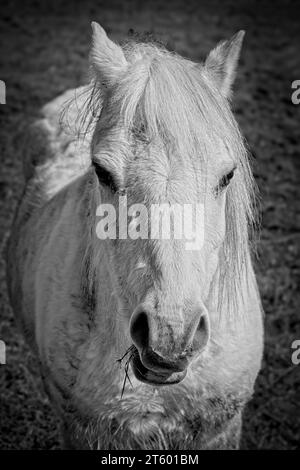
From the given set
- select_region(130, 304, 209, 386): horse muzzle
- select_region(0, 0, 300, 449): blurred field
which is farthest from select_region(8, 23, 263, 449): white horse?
select_region(0, 0, 300, 449): blurred field

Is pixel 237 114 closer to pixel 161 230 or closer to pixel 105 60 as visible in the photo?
pixel 105 60

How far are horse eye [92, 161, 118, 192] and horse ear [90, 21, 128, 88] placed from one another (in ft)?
1.29

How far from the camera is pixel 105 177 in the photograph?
6.93 ft

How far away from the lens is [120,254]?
2.10 metres

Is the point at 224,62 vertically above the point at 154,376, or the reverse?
the point at 224,62

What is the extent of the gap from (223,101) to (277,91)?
223 inches

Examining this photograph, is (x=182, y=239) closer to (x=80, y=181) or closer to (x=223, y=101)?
(x=223, y=101)

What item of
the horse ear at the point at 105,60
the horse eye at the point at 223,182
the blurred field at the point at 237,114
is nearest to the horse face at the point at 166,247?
the horse eye at the point at 223,182

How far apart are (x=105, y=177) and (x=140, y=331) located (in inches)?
23.1

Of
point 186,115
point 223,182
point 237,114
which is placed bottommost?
point 223,182

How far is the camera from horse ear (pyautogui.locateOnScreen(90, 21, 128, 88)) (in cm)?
228

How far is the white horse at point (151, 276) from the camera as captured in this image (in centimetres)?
191

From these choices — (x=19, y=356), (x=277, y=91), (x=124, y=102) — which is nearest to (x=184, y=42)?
(x=277, y=91)

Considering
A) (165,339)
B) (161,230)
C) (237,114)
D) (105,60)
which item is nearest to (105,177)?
(161,230)
